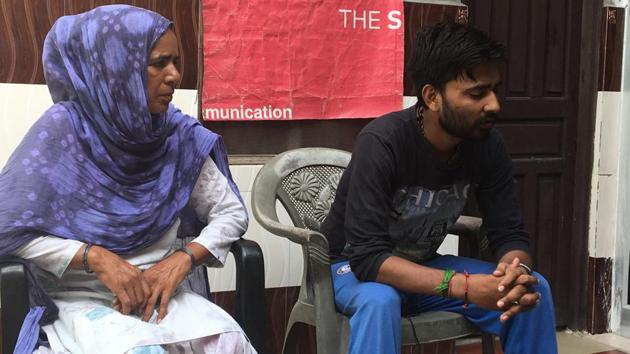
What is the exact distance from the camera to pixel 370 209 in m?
2.02

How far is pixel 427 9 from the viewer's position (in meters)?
3.15

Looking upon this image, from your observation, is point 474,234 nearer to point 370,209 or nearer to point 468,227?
point 468,227

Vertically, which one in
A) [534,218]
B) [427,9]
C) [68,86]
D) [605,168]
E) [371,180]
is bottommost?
[534,218]

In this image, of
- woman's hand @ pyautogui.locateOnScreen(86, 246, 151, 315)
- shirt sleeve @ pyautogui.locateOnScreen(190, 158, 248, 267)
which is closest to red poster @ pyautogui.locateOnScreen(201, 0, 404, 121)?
shirt sleeve @ pyautogui.locateOnScreen(190, 158, 248, 267)

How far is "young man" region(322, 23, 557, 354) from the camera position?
75.8 inches

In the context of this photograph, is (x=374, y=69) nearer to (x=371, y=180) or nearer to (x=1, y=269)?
(x=371, y=180)

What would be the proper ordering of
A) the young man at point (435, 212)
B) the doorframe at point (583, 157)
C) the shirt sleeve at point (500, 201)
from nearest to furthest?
the young man at point (435, 212)
the shirt sleeve at point (500, 201)
the doorframe at point (583, 157)

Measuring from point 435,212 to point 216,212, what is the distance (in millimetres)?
705

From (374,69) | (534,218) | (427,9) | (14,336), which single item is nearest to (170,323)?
(14,336)

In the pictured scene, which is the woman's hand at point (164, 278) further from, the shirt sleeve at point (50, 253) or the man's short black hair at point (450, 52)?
the man's short black hair at point (450, 52)

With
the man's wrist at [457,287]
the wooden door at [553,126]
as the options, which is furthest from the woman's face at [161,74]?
the wooden door at [553,126]

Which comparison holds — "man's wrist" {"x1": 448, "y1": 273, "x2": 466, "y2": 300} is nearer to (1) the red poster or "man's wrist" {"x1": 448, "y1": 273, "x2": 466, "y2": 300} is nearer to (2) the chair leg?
(2) the chair leg

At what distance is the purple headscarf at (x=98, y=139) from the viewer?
73.6 inches

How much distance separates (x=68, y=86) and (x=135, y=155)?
0.28 metres
